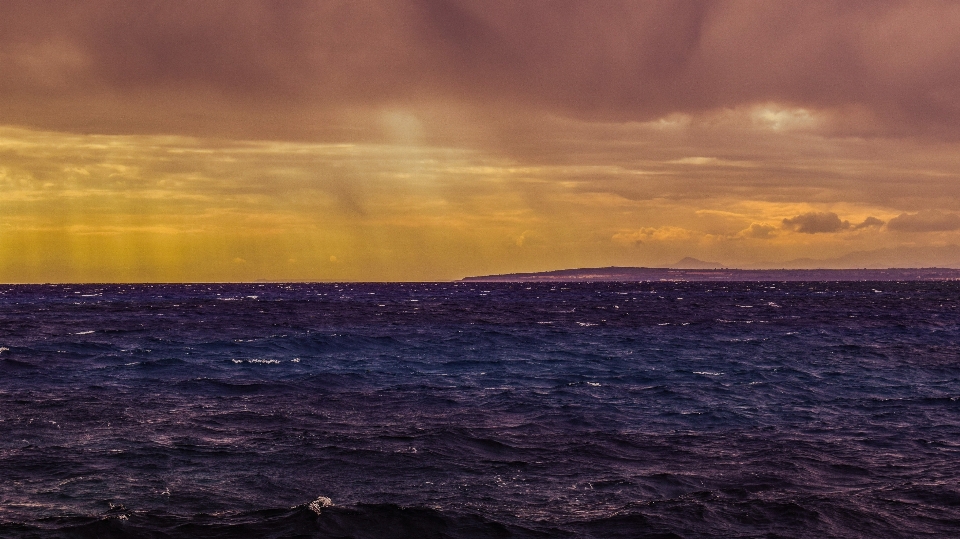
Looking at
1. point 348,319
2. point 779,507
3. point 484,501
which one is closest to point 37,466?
point 484,501

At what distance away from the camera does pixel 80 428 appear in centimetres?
2303

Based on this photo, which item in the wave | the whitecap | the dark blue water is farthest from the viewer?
the whitecap

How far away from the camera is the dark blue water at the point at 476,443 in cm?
1516

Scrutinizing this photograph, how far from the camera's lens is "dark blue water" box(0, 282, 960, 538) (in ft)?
49.7

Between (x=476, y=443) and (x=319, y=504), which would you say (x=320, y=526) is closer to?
(x=319, y=504)

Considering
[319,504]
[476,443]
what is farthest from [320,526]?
[476,443]

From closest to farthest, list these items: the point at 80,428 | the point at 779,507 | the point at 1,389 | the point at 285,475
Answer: the point at 779,507 < the point at 285,475 < the point at 80,428 < the point at 1,389

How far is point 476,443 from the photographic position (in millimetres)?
21656

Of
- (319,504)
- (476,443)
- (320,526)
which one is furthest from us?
(476,443)

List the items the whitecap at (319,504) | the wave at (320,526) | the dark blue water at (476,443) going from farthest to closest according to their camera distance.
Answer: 1. the whitecap at (319,504)
2. the dark blue water at (476,443)
3. the wave at (320,526)

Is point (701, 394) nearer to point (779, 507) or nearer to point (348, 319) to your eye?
point (779, 507)

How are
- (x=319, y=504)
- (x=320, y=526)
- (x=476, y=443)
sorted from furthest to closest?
1. (x=476, y=443)
2. (x=319, y=504)
3. (x=320, y=526)

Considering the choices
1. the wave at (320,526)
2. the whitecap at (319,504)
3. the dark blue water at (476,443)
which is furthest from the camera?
the whitecap at (319,504)

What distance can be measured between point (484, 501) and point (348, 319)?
63.2 meters
